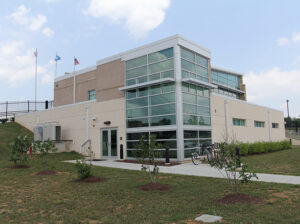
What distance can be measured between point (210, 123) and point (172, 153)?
4656 mm

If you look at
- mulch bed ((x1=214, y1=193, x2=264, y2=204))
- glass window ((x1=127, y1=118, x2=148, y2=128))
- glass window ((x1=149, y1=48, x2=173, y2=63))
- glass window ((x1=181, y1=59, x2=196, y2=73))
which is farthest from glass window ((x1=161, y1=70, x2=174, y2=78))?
mulch bed ((x1=214, y1=193, x2=264, y2=204))

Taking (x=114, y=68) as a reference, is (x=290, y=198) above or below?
below

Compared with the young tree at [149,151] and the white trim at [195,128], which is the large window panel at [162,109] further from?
the young tree at [149,151]

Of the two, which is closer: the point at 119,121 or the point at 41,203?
the point at 41,203

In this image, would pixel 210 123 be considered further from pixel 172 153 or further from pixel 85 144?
pixel 85 144

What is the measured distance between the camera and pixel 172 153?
52.8 feet

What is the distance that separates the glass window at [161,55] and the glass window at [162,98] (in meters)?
2.60

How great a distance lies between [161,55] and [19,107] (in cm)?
2770

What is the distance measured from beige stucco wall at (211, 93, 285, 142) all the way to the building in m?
0.08

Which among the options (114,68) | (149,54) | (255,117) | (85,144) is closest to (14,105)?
(85,144)

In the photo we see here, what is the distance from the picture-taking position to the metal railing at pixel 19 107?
36.1m

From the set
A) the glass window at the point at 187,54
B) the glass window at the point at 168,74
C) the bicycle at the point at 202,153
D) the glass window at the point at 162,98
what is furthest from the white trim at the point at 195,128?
the glass window at the point at 187,54

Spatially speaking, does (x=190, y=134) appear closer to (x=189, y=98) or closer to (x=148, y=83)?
(x=189, y=98)

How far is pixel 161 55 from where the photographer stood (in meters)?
17.3
